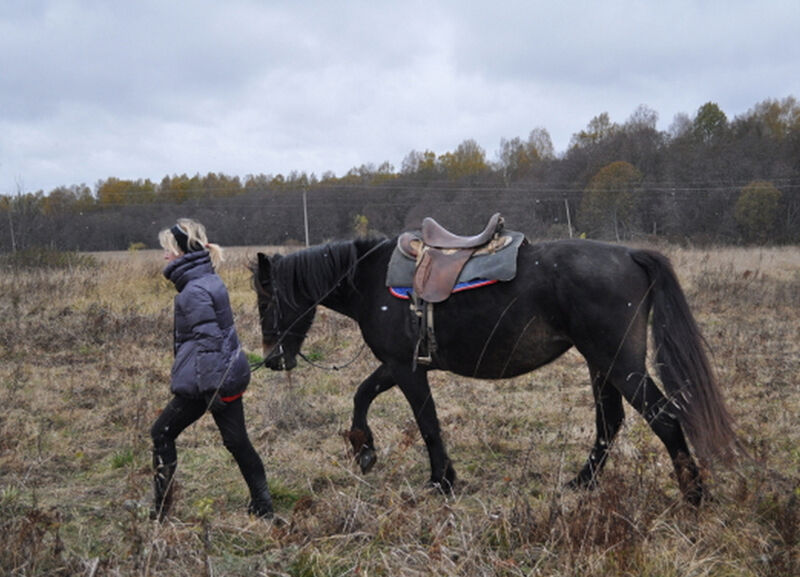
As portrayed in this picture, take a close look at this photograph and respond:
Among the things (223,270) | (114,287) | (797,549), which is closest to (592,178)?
(223,270)

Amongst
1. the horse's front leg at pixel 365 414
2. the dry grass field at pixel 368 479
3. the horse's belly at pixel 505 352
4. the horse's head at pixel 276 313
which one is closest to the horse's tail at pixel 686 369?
the dry grass field at pixel 368 479

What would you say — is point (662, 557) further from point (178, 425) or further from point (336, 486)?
point (178, 425)

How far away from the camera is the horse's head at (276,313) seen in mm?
4586

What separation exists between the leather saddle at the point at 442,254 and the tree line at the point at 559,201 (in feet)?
80.2

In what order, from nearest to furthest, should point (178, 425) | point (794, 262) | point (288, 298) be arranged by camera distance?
point (178, 425)
point (288, 298)
point (794, 262)

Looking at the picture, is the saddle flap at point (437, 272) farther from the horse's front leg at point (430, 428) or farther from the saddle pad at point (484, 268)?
the horse's front leg at point (430, 428)

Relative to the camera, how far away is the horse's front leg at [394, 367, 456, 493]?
13.8ft

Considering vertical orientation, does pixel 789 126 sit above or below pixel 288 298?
above

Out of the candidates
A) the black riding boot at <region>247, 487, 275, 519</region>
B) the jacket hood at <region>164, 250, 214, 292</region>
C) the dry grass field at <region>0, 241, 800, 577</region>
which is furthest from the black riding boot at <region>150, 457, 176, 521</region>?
the jacket hood at <region>164, 250, 214, 292</region>

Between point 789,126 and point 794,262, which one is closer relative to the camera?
point 794,262

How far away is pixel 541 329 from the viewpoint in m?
4.06

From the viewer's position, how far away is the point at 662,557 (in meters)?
2.74

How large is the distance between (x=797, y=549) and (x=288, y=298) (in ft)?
11.6

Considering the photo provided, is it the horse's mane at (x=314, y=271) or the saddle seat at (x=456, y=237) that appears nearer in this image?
the saddle seat at (x=456, y=237)
